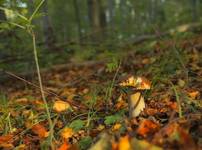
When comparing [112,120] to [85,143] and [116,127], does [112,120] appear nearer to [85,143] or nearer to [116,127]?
[116,127]

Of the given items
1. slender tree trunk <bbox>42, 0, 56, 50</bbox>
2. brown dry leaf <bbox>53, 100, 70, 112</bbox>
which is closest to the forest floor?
brown dry leaf <bbox>53, 100, 70, 112</bbox>

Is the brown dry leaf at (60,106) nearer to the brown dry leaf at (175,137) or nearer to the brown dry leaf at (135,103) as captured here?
the brown dry leaf at (135,103)

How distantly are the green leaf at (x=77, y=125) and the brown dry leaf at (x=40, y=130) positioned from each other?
20cm

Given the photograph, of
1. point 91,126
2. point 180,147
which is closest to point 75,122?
point 91,126

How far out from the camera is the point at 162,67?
398 centimetres

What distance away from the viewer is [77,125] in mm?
2520

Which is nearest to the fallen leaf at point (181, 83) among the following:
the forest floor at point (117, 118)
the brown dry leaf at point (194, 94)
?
the forest floor at point (117, 118)

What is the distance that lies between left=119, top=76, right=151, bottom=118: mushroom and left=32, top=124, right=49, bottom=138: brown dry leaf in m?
0.67

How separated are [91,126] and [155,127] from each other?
27.4 inches

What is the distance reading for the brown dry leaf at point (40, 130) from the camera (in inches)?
100

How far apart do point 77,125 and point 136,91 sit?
514mm

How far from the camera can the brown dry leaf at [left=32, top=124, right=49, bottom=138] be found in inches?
Result: 100

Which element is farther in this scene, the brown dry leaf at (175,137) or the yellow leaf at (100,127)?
the yellow leaf at (100,127)

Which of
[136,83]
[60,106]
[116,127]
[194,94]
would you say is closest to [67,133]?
[116,127]
